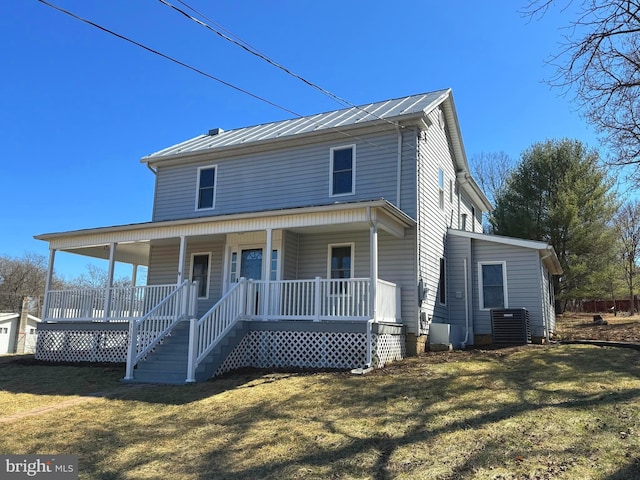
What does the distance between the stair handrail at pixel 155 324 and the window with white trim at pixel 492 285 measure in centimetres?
856

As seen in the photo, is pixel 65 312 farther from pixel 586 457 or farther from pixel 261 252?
pixel 586 457

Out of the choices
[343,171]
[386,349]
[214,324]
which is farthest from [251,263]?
[386,349]

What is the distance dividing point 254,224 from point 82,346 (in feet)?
21.0

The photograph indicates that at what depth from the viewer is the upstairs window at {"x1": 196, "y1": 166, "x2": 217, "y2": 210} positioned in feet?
54.1

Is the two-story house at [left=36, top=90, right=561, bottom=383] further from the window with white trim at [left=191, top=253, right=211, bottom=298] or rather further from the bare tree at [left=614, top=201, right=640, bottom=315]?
the bare tree at [left=614, top=201, right=640, bottom=315]

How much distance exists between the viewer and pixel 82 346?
1450 cm

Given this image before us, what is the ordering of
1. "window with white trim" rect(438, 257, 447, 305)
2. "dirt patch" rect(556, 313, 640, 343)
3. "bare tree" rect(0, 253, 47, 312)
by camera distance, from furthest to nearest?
"bare tree" rect(0, 253, 47, 312) → "dirt patch" rect(556, 313, 640, 343) → "window with white trim" rect(438, 257, 447, 305)

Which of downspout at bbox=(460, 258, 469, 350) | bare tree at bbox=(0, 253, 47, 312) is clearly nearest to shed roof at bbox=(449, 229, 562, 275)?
downspout at bbox=(460, 258, 469, 350)

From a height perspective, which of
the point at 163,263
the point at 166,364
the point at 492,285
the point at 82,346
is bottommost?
the point at 166,364

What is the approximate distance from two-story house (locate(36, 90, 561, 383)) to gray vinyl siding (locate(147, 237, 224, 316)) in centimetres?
5

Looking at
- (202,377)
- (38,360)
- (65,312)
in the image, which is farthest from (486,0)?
(38,360)

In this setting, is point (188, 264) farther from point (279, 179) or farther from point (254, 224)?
point (254, 224)

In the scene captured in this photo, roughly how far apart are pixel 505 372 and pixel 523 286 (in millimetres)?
5993

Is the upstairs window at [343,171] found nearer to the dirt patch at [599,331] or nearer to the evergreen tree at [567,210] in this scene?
the dirt patch at [599,331]
